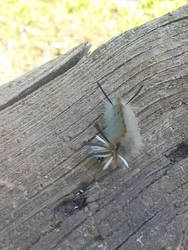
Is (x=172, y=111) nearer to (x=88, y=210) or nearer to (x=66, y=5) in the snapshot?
(x=88, y=210)

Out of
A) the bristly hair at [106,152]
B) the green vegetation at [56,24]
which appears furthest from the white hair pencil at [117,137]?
the green vegetation at [56,24]

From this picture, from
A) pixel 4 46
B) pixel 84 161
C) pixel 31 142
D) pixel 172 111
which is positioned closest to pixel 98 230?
pixel 84 161

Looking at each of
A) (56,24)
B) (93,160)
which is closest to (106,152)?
(93,160)

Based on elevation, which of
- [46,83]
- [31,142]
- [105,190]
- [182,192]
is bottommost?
[182,192]

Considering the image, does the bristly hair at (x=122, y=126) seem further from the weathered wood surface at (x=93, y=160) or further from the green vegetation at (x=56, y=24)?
the green vegetation at (x=56, y=24)

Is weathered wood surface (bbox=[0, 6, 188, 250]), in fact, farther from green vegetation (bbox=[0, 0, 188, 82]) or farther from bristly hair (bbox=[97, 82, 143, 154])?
green vegetation (bbox=[0, 0, 188, 82])

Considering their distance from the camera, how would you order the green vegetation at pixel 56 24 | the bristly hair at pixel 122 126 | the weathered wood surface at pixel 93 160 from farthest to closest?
the green vegetation at pixel 56 24
the bristly hair at pixel 122 126
the weathered wood surface at pixel 93 160

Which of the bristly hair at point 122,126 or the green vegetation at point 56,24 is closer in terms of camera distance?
the bristly hair at point 122,126
